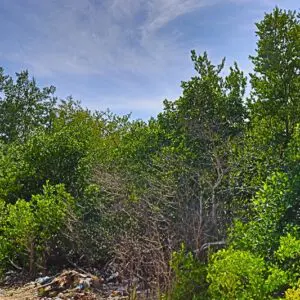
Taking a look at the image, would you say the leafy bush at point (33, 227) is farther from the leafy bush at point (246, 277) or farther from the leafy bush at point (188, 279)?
the leafy bush at point (246, 277)

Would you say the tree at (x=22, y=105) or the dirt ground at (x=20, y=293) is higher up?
the tree at (x=22, y=105)

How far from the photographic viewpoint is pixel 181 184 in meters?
8.41

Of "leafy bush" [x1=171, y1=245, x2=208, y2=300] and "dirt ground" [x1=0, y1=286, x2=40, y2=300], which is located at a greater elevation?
"leafy bush" [x1=171, y1=245, x2=208, y2=300]

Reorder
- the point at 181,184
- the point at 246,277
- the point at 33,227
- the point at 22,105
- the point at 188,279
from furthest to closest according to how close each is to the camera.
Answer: the point at 22,105
the point at 33,227
the point at 181,184
the point at 188,279
the point at 246,277

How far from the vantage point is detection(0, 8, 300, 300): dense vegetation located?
590cm

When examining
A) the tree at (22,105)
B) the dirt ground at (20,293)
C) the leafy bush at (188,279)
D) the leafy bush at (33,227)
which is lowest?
the dirt ground at (20,293)

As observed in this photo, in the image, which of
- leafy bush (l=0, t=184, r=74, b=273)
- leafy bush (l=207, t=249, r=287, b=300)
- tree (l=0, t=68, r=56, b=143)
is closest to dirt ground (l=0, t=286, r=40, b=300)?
leafy bush (l=0, t=184, r=74, b=273)

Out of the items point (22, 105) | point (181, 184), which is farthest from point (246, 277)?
point (22, 105)

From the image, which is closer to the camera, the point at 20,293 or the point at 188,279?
the point at 188,279

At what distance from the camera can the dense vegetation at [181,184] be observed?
19.4 feet

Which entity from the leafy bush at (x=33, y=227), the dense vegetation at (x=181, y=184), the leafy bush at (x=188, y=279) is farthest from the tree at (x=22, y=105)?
the leafy bush at (x=188, y=279)

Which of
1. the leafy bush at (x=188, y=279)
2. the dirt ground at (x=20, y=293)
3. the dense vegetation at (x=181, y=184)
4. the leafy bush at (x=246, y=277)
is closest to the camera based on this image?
the leafy bush at (x=246, y=277)

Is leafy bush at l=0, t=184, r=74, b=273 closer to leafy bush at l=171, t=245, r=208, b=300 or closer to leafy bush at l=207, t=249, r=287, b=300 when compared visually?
leafy bush at l=171, t=245, r=208, b=300

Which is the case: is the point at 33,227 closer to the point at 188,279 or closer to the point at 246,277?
the point at 188,279
